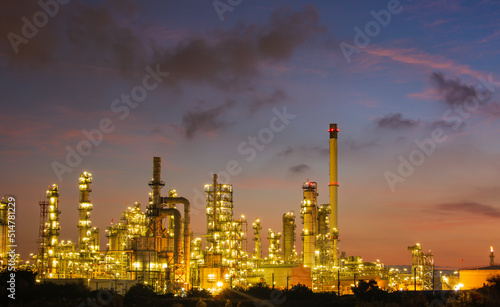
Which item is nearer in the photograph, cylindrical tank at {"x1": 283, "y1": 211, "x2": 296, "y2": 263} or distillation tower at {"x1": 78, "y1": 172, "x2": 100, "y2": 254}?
distillation tower at {"x1": 78, "y1": 172, "x2": 100, "y2": 254}

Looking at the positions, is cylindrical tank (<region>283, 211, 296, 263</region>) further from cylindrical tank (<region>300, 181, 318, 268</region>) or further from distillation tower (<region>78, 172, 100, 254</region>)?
distillation tower (<region>78, 172, 100, 254</region>)

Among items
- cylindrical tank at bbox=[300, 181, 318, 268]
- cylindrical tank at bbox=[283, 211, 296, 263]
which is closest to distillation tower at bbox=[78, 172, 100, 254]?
cylindrical tank at bbox=[300, 181, 318, 268]

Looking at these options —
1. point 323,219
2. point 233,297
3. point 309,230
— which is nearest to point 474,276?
point 309,230

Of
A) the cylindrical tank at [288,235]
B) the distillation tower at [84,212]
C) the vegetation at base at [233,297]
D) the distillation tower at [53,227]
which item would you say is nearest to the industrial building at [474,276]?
the vegetation at base at [233,297]

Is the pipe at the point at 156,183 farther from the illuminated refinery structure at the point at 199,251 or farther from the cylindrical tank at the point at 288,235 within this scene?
the cylindrical tank at the point at 288,235

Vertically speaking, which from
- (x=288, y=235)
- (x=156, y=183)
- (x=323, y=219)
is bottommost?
(x=288, y=235)

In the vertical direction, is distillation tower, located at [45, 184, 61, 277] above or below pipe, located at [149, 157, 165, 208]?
below

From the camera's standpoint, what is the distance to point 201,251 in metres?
95.8

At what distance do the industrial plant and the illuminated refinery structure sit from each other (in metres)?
0.12

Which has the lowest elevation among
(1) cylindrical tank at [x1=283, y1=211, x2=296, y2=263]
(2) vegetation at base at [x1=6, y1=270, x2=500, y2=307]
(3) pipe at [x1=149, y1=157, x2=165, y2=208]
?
(2) vegetation at base at [x1=6, y1=270, x2=500, y2=307]

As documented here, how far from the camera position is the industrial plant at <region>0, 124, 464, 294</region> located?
254ft

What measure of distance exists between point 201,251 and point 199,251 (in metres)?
1.88

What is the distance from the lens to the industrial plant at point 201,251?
77375 mm

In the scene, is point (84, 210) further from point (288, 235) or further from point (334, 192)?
point (334, 192)
